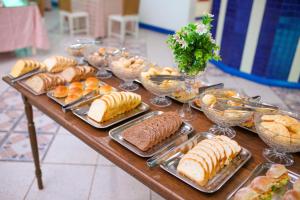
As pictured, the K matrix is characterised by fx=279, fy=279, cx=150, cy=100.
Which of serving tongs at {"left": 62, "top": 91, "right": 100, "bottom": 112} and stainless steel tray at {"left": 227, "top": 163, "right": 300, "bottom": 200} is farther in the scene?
serving tongs at {"left": 62, "top": 91, "right": 100, "bottom": 112}

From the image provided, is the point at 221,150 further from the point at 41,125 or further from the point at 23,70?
the point at 41,125

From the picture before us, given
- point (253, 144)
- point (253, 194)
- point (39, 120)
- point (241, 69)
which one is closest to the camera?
point (253, 194)

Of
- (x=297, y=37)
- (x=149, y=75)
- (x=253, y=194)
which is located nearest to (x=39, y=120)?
(x=149, y=75)

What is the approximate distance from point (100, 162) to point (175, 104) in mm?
936

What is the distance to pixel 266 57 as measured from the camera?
11.5ft

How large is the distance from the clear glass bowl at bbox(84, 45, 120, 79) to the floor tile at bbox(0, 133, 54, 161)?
2.80 feet

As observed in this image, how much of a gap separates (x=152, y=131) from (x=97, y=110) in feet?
0.82

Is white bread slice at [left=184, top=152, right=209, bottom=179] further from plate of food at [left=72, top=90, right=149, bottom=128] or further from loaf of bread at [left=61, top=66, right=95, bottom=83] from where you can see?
loaf of bread at [left=61, top=66, right=95, bottom=83]

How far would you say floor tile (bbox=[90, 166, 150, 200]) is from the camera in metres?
1.68

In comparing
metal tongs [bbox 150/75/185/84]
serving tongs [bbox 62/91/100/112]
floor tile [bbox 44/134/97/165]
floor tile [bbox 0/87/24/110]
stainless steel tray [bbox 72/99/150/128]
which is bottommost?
floor tile [bbox 44/134/97/165]

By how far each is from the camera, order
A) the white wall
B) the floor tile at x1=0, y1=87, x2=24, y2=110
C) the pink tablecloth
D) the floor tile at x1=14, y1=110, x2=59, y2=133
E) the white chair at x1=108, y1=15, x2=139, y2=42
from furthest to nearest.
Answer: the white wall
the white chair at x1=108, y1=15, x2=139, y2=42
the pink tablecloth
the floor tile at x1=0, y1=87, x2=24, y2=110
the floor tile at x1=14, y1=110, x2=59, y2=133

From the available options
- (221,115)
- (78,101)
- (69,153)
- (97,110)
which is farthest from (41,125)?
(221,115)

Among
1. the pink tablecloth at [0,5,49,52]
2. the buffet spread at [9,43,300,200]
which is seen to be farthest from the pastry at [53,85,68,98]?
the pink tablecloth at [0,5,49,52]

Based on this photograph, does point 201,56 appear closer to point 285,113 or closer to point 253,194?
point 285,113
